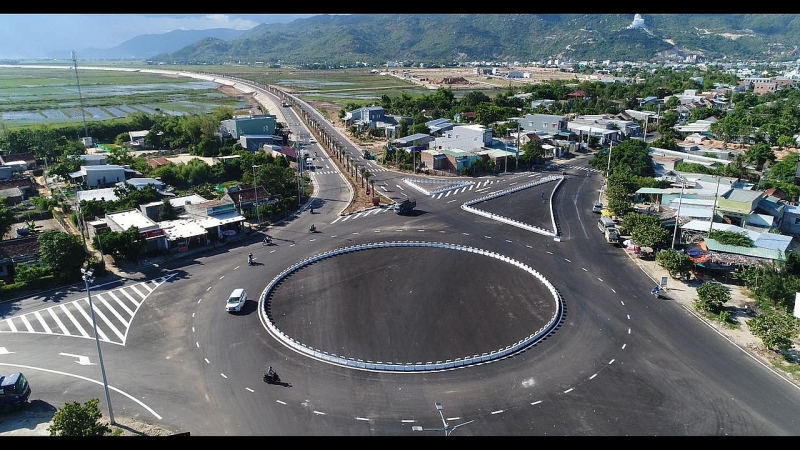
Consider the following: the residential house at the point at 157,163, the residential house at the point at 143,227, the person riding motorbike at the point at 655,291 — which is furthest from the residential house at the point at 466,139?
the residential house at the point at 143,227

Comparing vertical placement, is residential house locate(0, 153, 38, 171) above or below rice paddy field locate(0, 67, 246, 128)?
below

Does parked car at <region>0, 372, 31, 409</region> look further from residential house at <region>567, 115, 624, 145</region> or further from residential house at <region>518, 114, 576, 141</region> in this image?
residential house at <region>567, 115, 624, 145</region>

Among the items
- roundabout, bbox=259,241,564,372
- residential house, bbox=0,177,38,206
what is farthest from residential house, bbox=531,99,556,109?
residential house, bbox=0,177,38,206

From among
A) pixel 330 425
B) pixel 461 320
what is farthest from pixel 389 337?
pixel 330 425

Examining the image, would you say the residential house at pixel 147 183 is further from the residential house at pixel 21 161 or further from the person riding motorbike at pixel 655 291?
the person riding motorbike at pixel 655 291

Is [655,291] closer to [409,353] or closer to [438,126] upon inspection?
[409,353]

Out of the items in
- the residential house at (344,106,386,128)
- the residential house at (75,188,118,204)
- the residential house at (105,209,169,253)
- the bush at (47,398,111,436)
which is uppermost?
the residential house at (344,106,386,128)
